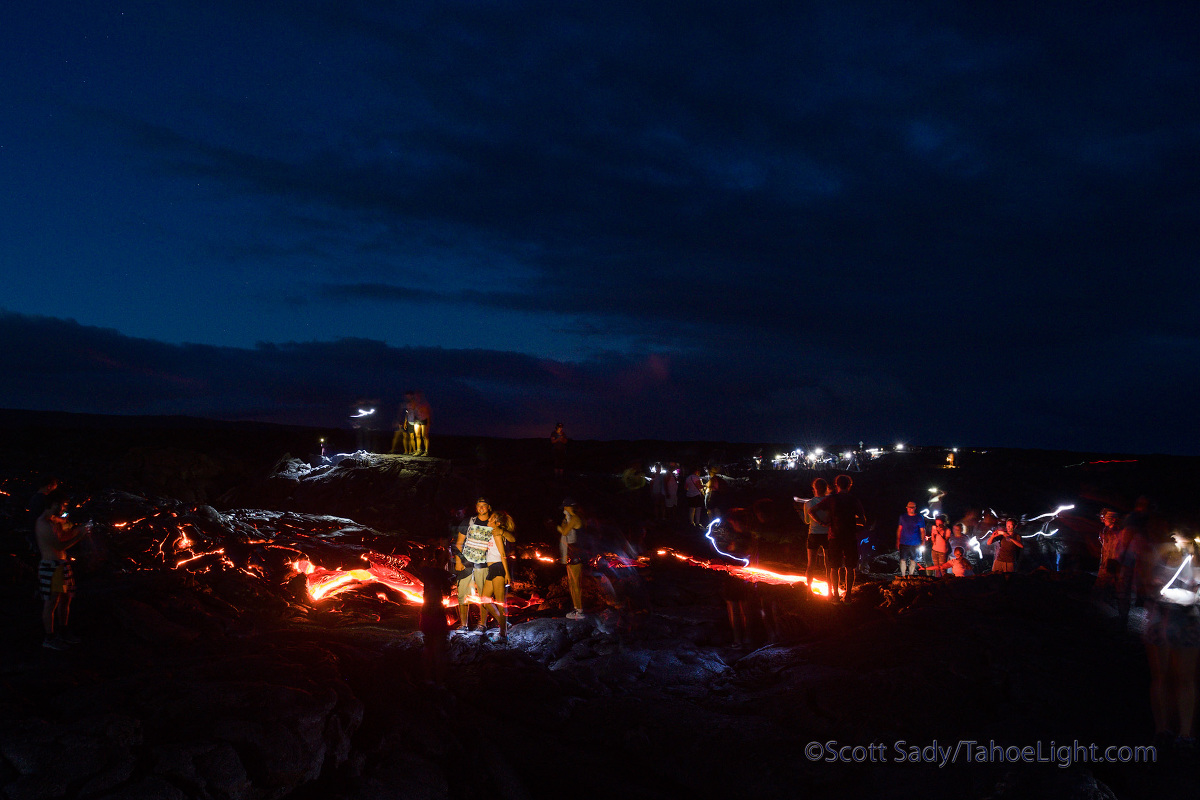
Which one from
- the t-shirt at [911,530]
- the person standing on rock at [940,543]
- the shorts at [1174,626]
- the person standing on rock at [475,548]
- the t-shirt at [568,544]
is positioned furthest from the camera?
the person standing on rock at [940,543]

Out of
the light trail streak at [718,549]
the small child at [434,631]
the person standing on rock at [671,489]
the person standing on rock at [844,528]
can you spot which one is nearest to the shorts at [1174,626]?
the person standing on rock at [844,528]

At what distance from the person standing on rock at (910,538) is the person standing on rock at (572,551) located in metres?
6.20

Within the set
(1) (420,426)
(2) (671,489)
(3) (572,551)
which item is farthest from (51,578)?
(1) (420,426)

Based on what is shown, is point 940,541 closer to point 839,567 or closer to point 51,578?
point 839,567

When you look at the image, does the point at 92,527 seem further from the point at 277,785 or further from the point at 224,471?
the point at 224,471

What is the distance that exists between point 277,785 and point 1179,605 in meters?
7.49

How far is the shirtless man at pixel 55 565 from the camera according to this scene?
24.8 ft

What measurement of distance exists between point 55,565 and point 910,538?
43.3ft

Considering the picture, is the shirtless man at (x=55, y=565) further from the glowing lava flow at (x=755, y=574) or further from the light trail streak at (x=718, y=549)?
the light trail streak at (x=718, y=549)

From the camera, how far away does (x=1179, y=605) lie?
5480mm

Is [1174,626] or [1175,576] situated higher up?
[1175,576]

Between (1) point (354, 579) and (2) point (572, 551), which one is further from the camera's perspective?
(1) point (354, 579)

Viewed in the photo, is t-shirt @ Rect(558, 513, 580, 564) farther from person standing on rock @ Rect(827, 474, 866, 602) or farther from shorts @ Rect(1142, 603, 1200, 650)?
shorts @ Rect(1142, 603, 1200, 650)

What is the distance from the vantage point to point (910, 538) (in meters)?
12.8
